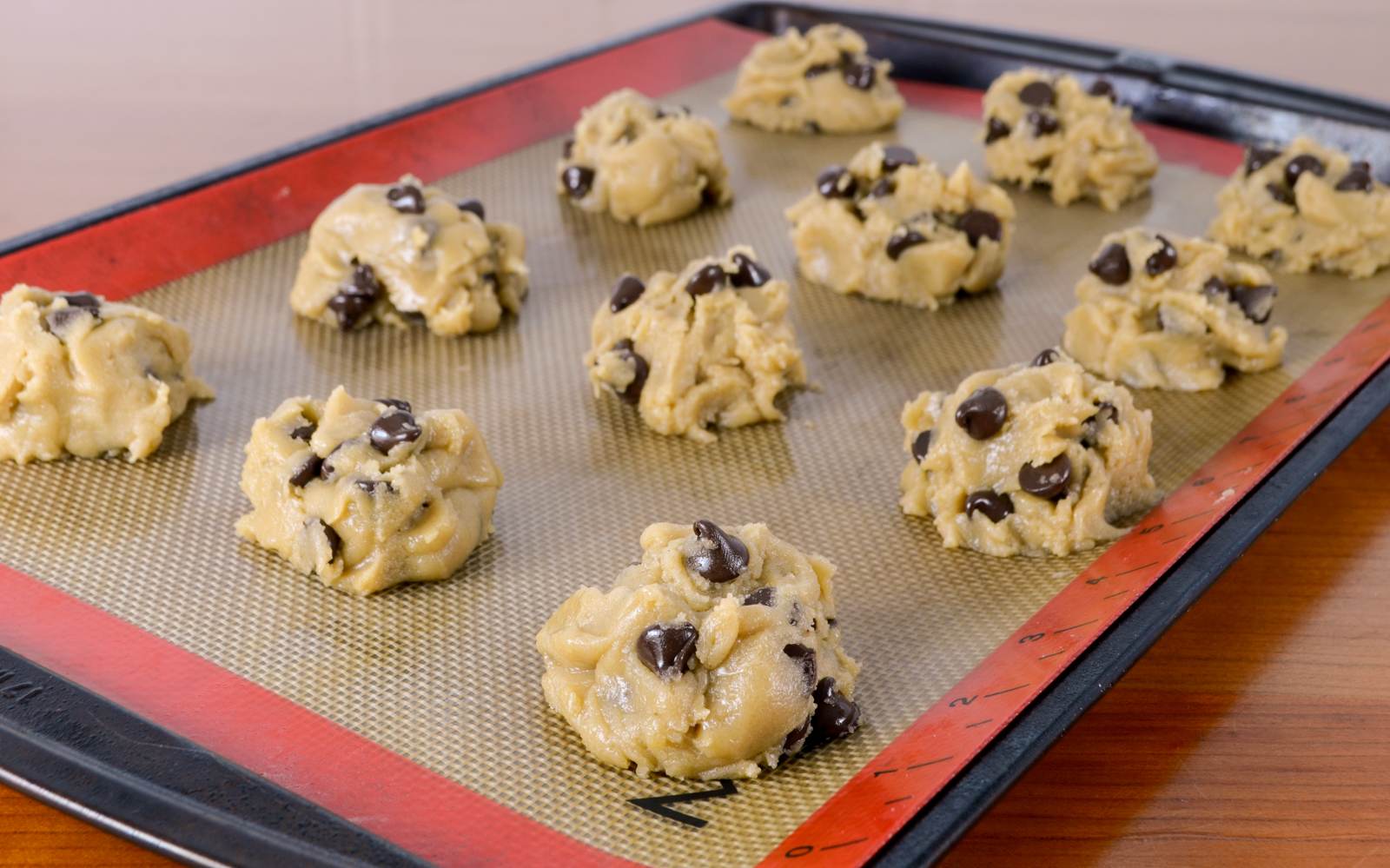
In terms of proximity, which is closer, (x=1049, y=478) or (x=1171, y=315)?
(x=1049, y=478)

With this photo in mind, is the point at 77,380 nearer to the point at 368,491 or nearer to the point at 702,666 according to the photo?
the point at 368,491

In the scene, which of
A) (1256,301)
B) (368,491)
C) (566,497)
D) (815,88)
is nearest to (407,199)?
(566,497)

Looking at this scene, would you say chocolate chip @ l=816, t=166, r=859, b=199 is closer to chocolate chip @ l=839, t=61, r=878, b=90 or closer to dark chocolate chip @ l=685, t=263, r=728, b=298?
dark chocolate chip @ l=685, t=263, r=728, b=298

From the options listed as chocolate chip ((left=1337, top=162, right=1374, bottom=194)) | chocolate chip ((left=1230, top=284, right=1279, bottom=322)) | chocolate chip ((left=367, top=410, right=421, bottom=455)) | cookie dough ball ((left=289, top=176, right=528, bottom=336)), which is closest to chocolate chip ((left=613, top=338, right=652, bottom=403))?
cookie dough ball ((left=289, top=176, right=528, bottom=336))

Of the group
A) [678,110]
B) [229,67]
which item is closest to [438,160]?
[678,110]

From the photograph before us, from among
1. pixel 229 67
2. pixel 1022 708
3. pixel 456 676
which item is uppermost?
pixel 1022 708

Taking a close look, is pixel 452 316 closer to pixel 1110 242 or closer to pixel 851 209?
pixel 851 209
